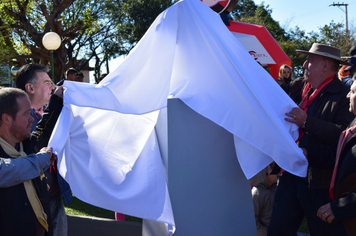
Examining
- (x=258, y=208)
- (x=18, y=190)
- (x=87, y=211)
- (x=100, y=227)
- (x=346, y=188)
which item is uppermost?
(x=346, y=188)

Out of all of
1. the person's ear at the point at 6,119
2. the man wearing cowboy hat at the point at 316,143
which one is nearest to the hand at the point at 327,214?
the man wearing cowboy hat at the point at 316,143

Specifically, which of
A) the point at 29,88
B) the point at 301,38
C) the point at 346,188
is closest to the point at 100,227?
the point at 29,88

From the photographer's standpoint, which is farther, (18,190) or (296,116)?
(296,116)

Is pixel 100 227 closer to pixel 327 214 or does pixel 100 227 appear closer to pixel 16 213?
pixel 16 213

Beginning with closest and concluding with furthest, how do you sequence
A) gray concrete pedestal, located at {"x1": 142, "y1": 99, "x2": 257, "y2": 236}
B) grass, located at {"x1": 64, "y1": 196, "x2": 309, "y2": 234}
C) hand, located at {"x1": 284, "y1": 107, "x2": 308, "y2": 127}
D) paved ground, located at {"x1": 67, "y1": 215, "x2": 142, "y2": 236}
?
gray concrete pedestal, located at {"x1": 142, "y1": 99, "x2": 257, "y2": 236}, hand, located at {"x1": 284, "y1": 107, "x2": 308, "y2": 127}, paved ground, located at {"x1": 67, "y1": 215, "x2": 142, "y2": 236}, grass, located at {"x1": 64, "y1": 196, "x2": 309, "y2": 234}

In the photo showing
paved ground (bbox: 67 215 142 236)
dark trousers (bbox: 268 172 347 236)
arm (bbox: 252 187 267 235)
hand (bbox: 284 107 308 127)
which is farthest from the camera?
paved ground (bbox: 67 215 142 236)

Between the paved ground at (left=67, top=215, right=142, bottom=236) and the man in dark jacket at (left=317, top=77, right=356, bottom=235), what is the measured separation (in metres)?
2.99

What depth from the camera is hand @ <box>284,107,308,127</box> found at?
309 centimetres

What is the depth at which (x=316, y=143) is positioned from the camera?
11.5 feet

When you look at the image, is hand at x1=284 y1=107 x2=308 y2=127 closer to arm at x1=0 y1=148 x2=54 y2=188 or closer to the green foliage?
arm at x1=0 y1=148 x2=54 y2=188

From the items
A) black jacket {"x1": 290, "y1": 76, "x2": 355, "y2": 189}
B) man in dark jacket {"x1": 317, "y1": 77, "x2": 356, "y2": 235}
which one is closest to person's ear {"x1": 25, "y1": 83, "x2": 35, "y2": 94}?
black jacket {"x1": 290, "y1": 76, "x2": 355, "y2": 189}

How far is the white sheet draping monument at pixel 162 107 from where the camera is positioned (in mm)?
2734

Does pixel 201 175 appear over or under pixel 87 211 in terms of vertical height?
over

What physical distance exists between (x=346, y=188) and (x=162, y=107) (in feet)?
4.69
